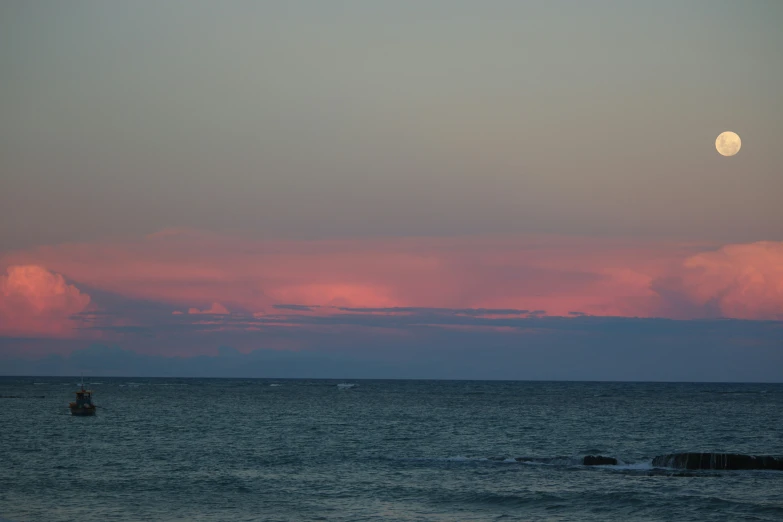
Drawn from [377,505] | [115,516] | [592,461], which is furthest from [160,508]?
[592,461]

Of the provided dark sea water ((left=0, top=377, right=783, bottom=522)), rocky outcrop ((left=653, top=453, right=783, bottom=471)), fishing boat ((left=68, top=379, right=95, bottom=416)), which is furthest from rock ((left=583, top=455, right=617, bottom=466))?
fishing boat ((left=68, top=379, right=95, bottom=416))

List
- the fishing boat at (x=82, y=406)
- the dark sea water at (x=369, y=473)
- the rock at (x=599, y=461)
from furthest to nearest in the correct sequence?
the fishing boat at (x=82, y=406), the rock at (x=599, y=461), the dark sea water at (x=369, y=473)

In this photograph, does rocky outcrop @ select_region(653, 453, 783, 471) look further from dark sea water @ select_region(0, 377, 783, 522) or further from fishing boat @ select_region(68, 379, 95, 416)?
fishing boat @ select_region(68, 379, 95, 416)

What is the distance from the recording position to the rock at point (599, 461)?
5562cm

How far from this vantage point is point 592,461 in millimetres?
55875

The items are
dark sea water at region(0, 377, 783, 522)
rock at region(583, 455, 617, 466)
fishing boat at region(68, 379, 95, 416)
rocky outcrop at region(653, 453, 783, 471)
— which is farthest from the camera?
fishing boat at region(68, 379, 95, 416)

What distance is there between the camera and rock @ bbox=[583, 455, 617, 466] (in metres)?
55.6

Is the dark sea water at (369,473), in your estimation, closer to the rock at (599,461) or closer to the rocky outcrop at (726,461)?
the rock at (599,461)

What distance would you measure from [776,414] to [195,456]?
299 ft

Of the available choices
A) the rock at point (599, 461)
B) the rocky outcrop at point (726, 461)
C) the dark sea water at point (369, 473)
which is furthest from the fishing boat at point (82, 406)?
the rocky outcrop at point (726, 461)

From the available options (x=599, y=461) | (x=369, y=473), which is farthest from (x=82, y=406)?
(x=599, y=461)

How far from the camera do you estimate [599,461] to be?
55938 millimetres

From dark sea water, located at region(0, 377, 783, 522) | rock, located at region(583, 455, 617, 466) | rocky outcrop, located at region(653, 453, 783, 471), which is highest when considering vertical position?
rocky outcrop, located at region(653, 453, 783, 471)

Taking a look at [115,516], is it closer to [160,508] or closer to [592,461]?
[160,508]
